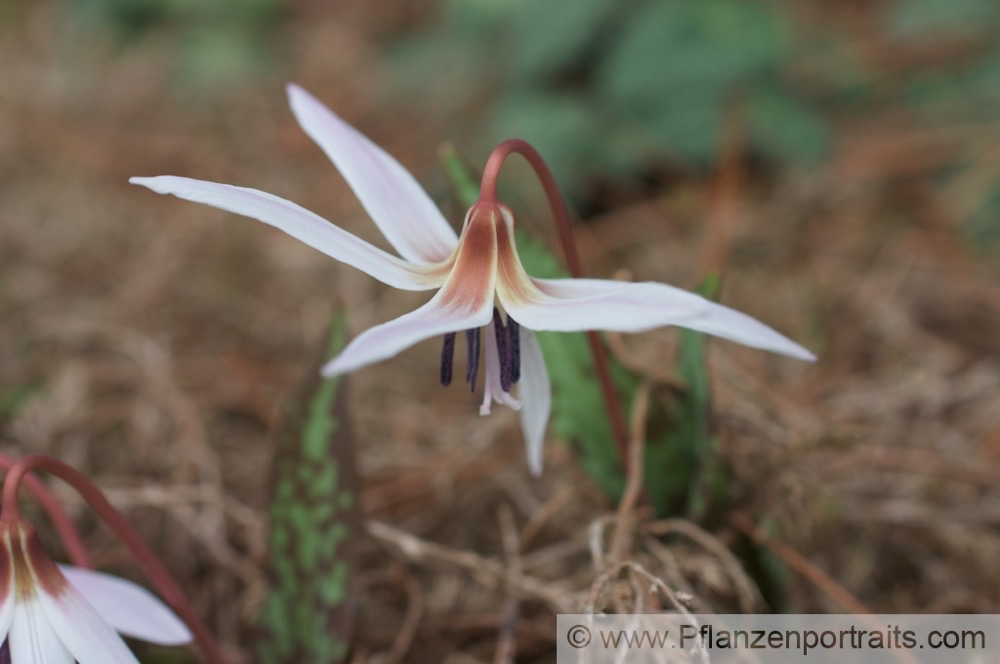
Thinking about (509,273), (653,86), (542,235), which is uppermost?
(653,86)

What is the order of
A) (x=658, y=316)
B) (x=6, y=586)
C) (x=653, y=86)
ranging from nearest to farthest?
1. (x=658, y=316)
2. (x=6, y=586)
3. (x=653, y=86)

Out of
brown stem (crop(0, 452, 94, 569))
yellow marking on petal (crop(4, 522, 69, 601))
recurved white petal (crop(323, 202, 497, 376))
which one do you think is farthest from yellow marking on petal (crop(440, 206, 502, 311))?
brown stem (crop(0, 452, 94, 569))

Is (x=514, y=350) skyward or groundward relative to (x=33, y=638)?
skyward

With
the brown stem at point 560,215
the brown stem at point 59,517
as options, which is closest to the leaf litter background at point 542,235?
the brown stem at point 560,215

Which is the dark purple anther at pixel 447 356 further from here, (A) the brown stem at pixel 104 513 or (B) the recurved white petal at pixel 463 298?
(A) the brown stem at pixel 104 513

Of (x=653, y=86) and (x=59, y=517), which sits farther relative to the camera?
(x=653, y=86)

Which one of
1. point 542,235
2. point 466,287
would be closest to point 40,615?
point 466,287

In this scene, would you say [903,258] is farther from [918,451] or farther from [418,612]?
[418,612]

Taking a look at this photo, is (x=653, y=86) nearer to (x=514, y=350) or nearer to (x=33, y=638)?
(x=514, y=350)
